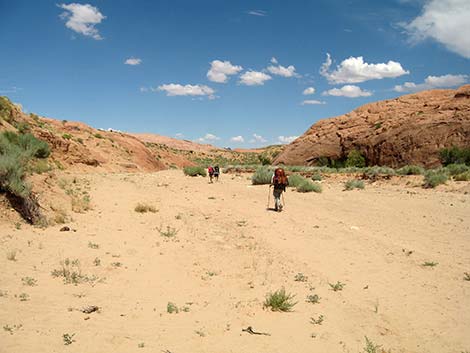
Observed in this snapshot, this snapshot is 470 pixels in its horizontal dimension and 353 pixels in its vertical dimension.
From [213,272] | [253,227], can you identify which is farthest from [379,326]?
[253,227]

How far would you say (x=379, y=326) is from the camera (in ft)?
18.8

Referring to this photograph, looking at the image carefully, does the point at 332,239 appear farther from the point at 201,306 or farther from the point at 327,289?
the point at 201,306

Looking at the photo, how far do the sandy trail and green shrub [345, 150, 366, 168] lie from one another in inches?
972

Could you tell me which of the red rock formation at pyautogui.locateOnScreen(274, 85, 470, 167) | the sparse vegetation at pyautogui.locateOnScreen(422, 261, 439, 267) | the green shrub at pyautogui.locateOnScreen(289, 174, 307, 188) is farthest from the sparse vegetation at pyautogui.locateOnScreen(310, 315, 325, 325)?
the red rock formation at pyautogui.locateOnScreen(274, 85, 470, 167)

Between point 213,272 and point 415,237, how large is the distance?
20.8 feet

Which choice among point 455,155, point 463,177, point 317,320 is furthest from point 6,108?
point 455,155

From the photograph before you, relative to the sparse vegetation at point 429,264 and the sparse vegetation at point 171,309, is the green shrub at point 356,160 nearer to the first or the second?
the sparse vegetation at point 429,264

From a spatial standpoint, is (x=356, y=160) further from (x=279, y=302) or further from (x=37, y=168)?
(x=279, y=302)

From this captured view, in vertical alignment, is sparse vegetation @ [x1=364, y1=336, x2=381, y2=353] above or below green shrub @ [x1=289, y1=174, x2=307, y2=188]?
below

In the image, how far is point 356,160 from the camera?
3775 centimetres

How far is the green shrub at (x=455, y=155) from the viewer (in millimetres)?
28078

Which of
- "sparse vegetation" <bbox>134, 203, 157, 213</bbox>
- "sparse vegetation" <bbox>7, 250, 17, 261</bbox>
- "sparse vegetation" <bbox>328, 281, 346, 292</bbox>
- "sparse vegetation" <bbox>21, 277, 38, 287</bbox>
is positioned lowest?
"sparse vegetation" <bbox>328, 281, 346, 292</bbox>

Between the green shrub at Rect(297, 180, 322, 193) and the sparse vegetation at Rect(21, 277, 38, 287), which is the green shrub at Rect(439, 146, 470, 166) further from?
the sparse vegetation at Rect(21, 277, 38, 287)

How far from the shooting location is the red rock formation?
31.4 metres
